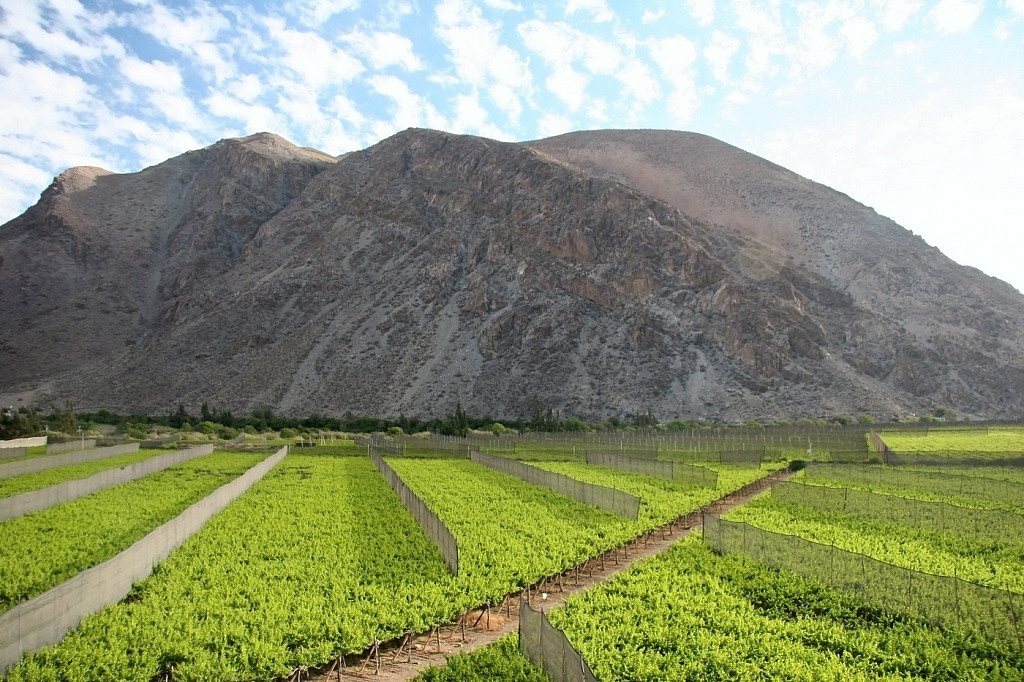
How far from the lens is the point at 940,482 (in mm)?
38094

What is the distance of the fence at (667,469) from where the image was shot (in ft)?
136

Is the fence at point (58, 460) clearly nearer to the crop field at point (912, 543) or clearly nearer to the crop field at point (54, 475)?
the crop field at point (54, 475)

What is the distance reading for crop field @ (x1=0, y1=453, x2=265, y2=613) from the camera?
806 inches

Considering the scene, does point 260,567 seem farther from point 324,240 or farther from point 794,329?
point 324,240

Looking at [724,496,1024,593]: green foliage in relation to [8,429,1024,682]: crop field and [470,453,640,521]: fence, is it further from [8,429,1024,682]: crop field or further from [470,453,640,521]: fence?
[470,453,640,521]: fence

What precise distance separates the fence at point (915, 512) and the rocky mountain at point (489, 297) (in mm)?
66767

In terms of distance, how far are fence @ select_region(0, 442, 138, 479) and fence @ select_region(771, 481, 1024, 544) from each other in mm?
48332

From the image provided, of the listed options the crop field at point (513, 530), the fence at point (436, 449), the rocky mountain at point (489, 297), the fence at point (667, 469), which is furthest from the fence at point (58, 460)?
the rocky mountain at point (489, 297)

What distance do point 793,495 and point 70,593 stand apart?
3047cm

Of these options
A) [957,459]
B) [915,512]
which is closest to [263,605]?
[915,512]

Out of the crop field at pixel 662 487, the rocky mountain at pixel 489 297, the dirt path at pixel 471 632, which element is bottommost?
the dirt path at pixel 471 632

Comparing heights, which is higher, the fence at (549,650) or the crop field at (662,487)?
the fence at (549,650)

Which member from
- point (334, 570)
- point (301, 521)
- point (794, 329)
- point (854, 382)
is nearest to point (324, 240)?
point (794, 329)

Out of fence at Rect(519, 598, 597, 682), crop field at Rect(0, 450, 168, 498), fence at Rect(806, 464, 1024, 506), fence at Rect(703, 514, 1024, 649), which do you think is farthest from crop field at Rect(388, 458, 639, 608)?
crop field at Rect(0, 450, 168, 498)
